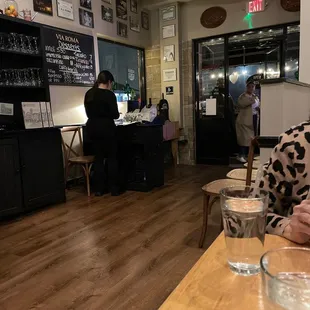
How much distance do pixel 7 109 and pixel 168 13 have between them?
360 centimetres

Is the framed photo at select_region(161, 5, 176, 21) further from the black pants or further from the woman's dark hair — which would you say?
the black pants

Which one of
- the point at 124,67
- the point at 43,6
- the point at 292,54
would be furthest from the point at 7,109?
the point at 292,54

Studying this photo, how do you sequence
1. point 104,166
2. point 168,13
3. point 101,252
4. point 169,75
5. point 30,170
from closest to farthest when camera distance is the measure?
point 101,252 → point 30,170 → point 104,166 → point 168,13 → point 169,75

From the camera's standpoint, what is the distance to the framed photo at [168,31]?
18.8ft

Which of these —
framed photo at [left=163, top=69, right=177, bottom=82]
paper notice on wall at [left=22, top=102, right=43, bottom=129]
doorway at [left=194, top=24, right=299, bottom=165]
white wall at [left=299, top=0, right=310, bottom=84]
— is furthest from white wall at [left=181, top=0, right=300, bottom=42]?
paper notice on wall at [left=22, top=102, right=43, bottom=129]

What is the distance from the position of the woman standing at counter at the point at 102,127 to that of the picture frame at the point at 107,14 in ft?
5.57

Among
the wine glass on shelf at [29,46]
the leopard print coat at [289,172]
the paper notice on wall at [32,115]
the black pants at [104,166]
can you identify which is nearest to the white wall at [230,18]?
the black pants at [104,166]

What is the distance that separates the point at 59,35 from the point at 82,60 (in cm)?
49

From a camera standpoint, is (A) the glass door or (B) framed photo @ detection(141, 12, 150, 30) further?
(B) framed photo @ detection(141, 12, 150, 30)

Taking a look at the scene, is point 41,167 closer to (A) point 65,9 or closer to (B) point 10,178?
(B) point 10,178

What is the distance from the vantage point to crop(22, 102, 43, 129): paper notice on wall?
10.9 ft

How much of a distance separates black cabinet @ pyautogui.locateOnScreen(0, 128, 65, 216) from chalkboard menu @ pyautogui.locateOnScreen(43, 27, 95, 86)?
1.16 metres

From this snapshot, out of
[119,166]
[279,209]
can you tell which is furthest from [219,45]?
[279,209]

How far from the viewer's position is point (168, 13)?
5.73m
